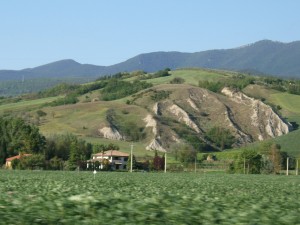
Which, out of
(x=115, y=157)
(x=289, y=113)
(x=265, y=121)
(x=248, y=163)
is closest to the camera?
(x=248, y=163)

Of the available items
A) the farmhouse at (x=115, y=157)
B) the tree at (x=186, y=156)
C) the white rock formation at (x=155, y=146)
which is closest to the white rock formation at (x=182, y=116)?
the white rock formation at (x=155, y=146)

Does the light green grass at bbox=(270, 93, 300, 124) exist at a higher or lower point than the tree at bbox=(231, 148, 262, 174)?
higher

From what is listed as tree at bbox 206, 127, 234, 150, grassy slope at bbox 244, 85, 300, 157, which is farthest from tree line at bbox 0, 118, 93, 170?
grassy slope at bbox 244, 85, 300, 157

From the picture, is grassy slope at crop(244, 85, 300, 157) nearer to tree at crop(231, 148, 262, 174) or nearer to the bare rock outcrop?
the bare rock outcrop

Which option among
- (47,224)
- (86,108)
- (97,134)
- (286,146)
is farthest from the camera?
(86,108)

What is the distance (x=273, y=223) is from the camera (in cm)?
1105

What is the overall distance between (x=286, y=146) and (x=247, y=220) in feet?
477

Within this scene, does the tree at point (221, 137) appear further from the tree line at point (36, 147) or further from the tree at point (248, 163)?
the tree at point (248, 163)

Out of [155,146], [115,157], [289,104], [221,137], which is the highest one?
[289,104]

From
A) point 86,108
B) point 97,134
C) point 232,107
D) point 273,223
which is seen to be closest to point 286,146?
point 232,107

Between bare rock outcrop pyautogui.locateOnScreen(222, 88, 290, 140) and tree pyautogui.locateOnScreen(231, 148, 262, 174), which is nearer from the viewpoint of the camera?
tree pyautogui.locateOnScreen(231, 148, 262, 174)

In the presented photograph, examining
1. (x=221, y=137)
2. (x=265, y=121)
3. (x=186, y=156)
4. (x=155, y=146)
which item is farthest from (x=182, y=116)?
(x=186, y=156)

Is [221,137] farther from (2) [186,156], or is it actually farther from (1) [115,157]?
(1) [115,157]

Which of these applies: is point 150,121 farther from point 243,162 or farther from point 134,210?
point 134,210
